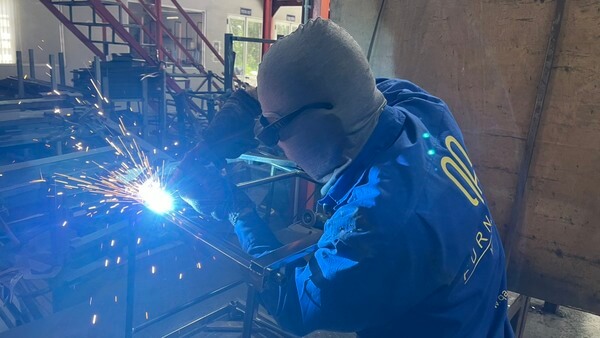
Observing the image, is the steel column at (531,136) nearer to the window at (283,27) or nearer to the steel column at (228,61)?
the steel column at (228,61)

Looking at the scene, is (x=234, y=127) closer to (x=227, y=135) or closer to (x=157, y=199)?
(x=227, y=135)

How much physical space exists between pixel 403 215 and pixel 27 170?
3.22 metres

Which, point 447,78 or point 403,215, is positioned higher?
point 447,78

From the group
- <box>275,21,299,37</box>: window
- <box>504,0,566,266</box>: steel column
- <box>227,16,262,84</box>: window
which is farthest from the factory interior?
<box>275,21,299,37</box>: window

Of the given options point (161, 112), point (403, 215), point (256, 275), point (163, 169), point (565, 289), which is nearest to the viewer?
point (403, 215)

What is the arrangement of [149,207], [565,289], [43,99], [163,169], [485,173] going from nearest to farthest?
[149,207]
[163,169]
[565,289]
[485,173]
[43,99]

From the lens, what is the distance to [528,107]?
89.6 inches

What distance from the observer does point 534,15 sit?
219 centimetres

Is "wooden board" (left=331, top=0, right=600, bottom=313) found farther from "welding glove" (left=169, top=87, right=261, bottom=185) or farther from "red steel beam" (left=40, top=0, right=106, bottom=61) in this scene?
"red steel beam" (left=40, top=0, right=106, bottom=61)

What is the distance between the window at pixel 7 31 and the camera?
25.6ft

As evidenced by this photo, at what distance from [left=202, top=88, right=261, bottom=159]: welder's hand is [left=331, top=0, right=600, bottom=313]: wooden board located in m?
1.44

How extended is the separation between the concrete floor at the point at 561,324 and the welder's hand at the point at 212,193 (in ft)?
9.44

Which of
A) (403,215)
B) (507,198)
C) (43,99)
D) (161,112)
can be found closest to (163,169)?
(403,215)

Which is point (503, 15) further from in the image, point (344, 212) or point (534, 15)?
point (344, 212)
